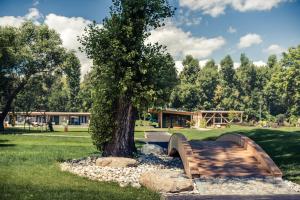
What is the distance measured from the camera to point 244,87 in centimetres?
10131

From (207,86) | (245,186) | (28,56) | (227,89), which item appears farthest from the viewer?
(227,89)

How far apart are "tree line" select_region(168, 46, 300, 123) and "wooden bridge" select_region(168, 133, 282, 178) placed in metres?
54.7

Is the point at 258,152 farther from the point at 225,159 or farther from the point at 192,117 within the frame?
the point at 192,117

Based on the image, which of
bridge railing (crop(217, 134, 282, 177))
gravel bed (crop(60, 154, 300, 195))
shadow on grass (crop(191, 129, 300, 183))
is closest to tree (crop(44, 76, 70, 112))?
shadow on grass (crop(191, 129, 300, 183))

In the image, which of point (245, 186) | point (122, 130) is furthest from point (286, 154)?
point (122, 130)

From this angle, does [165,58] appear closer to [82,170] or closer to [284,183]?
[82,170]

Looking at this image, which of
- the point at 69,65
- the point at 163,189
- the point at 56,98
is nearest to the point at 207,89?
the point at 56,98

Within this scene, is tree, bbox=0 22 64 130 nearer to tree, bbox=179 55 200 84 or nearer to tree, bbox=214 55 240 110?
tree, bbox=179 55 200 84

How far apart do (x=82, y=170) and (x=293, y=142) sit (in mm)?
14811

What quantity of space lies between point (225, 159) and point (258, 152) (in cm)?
148

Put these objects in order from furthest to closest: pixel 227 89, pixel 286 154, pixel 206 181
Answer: pixel 227 89 < pixel 286 154 < pixel 206 181

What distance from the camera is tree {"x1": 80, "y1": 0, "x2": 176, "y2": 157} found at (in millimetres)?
17516

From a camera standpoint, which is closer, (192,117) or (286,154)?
(286,154)

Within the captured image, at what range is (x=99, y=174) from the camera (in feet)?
49.4
